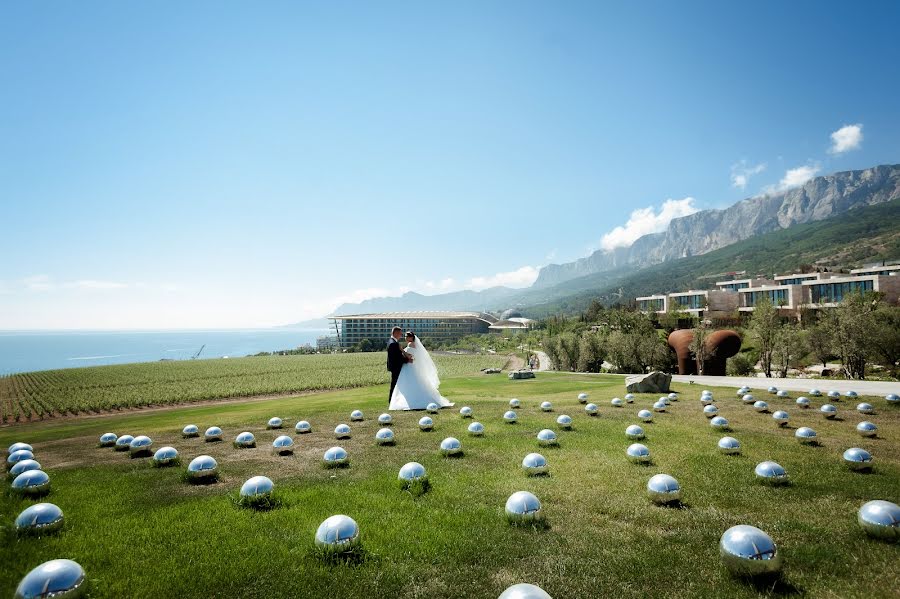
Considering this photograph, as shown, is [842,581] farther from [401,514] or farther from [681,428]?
[681,428]

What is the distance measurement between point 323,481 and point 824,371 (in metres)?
54.3

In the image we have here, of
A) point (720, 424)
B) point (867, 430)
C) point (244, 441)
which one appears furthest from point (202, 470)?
point (867, 430)

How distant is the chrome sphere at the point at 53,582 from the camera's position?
173 inches

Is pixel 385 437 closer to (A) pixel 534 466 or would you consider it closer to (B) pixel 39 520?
(A) pixel 534 466

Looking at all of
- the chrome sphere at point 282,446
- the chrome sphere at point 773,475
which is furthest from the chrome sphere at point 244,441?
the chrome sphere at point 773,475

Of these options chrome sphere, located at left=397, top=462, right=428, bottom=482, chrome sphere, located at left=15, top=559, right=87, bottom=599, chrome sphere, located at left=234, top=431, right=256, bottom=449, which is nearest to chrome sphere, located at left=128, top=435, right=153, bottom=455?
chrome sphere, located at left=234, top=431, right=256, bottom=449

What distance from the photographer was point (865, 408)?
15578mm

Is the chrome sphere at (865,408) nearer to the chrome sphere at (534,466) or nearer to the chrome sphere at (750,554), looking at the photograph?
the chrome sphere at (534,466)

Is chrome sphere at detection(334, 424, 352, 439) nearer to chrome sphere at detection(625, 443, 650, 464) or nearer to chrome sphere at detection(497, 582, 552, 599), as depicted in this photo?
chrome sphere at detection(625, 443, 650, 464)

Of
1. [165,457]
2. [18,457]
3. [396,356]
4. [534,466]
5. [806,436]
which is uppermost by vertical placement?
[396,356]

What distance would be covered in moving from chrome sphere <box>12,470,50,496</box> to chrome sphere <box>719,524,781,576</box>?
11.2m

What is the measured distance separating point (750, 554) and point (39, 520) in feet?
30.7

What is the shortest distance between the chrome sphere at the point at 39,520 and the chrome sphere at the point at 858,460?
565 inches

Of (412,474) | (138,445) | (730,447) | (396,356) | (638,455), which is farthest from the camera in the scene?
(396,356)
